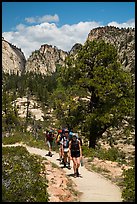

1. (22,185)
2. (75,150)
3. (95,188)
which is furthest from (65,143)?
(22,185)

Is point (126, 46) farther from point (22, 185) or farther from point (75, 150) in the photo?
point (22, 185)

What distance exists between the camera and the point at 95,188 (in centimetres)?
1144

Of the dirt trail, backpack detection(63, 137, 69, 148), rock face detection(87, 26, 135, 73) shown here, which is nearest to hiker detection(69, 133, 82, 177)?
the dirt trail

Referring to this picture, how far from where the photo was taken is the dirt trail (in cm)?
1017

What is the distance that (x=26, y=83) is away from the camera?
102312 mm

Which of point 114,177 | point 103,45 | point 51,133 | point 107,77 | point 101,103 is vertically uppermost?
point 103,45

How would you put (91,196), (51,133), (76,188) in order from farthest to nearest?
1. (51,133)
2. (76,188)
3. (91,196)

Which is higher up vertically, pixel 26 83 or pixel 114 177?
pixel 26 83

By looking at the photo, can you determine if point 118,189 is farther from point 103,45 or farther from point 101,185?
point 103,45

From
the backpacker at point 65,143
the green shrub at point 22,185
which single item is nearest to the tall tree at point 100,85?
the backpacker at point 65,143

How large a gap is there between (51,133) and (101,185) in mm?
6519

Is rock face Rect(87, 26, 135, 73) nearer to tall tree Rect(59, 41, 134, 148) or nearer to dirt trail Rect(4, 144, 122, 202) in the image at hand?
tall tree Rect(59, 41, 134, 148)

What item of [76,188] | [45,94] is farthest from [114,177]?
[45,94]

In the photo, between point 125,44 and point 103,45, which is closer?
point 103,45
